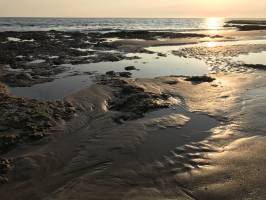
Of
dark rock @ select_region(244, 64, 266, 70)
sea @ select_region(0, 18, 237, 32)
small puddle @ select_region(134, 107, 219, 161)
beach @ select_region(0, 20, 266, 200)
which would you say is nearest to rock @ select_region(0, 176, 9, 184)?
beach @ select_region(0, 20, 266, 200)

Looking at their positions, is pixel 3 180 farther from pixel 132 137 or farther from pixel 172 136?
pixel 172 136

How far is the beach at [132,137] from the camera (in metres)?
6.67

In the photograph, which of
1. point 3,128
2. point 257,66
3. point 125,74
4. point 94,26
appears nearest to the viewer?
point 3,128

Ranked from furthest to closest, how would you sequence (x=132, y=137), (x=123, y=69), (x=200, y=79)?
(x=123, y=69) < (x=200, y=79) < (x=132, y=137)

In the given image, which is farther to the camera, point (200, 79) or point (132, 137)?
point (200, 79)

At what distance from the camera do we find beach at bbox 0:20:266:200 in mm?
6674

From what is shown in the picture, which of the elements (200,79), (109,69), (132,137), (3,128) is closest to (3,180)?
(3,128)

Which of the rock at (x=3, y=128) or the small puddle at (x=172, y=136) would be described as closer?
the small puddle at (x=172, y=136)

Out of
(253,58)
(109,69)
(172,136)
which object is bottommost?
(109,69)

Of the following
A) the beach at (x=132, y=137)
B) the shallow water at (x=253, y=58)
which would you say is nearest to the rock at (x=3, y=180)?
the beach at (x=132, y=137)

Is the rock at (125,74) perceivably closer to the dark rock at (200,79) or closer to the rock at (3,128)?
the dark rock at (200,79)

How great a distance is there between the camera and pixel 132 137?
9250mm

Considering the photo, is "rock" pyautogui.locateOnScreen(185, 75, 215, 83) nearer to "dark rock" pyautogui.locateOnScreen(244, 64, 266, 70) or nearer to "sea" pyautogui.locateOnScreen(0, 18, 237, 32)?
"dark rock" pyautogui.locateOnScreen(244, 64, 266, 70)

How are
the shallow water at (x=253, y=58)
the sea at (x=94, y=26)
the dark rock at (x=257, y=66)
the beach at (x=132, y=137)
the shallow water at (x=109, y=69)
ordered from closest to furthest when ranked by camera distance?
1. the beach at (x=132, y=137)
2. the shallow water at (x=109, y=69)
3. the dark rock at (x=257, y=66)
4. the shallow water at (x=253, y=58)
5. the sea at (x=94, y=26)
